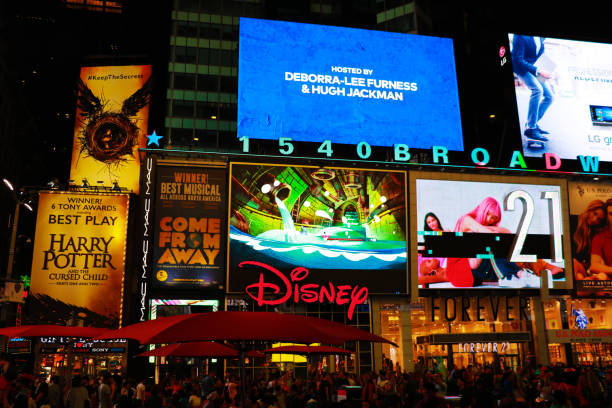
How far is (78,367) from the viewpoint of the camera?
3722 centimetres

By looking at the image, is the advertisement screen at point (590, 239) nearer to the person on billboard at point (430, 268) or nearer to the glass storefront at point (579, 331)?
the glass storefront at point (579, 331)

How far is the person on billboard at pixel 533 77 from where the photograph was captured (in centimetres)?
4359

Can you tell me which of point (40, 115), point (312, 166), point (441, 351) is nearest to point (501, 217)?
point (441, 351)

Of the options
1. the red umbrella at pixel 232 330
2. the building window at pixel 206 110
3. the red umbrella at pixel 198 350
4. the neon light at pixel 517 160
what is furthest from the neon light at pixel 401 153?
the building window at pixel 206 110

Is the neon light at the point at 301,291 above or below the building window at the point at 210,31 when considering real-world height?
below

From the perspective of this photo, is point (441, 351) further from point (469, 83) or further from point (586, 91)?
point (469, 83)

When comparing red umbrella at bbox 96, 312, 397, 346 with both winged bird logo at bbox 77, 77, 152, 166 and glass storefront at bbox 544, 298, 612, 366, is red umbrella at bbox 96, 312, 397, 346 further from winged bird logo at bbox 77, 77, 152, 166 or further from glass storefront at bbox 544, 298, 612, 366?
winged bird logo at bbox 77, 77, 152, 166

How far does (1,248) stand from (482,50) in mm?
55553

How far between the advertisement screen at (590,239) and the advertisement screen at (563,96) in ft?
9.95

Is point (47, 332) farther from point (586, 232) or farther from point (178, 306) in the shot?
point (586, 232)

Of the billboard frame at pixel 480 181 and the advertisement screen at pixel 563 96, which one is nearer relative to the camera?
the billboard frame at pixel 480 181

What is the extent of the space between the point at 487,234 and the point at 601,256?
27.0 ft

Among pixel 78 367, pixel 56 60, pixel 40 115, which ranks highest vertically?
pixel 56 60

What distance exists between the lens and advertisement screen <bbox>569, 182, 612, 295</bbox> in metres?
41.9
